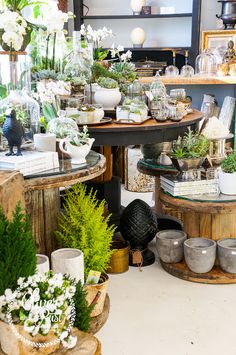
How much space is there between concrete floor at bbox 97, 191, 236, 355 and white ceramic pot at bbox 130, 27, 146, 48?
430cm

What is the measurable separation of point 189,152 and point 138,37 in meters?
4.03

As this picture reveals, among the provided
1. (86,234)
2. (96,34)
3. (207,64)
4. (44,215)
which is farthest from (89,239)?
(207,64)

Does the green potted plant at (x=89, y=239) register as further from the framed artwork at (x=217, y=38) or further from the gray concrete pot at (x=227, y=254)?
the framed artwork at (x=217, y=38)

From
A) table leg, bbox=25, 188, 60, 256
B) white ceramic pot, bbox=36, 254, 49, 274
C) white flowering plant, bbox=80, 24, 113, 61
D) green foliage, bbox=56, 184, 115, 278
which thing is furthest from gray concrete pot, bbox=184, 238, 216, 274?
white flowering plant, bbox=80, 24, 113, 61

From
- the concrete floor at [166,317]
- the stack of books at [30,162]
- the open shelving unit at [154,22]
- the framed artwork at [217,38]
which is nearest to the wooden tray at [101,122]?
the stack of books at [30,162]

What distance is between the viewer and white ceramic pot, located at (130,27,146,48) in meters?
6.86

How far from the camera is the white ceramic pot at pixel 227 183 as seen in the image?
311 centimetres

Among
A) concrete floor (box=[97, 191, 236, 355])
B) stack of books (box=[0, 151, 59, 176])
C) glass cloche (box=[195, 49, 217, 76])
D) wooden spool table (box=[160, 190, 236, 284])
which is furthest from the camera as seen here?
glass cloche (box=[195, 49, 217, 76])

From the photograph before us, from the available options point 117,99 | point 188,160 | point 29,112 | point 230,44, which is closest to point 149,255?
point 188,160

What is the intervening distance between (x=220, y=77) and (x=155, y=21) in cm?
261

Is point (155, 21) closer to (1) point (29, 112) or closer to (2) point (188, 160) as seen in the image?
(2) point (188, 160)

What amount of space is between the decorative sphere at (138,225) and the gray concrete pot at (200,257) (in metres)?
0.35

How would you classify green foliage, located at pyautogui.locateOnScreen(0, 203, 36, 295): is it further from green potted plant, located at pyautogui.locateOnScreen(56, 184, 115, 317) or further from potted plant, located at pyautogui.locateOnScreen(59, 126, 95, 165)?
green potted plant, located at pyautogui.locateOnScreen(56, 184, 115, 317)

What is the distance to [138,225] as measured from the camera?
3.43m
